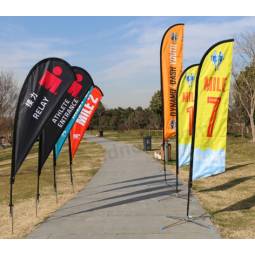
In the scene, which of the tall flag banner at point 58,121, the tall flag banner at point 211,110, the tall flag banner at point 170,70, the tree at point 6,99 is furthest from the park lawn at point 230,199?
the tree at point 6,99

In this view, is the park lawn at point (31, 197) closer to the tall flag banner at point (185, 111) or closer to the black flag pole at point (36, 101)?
the black flag pole at point (36, 101)

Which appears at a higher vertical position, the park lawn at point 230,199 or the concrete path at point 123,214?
the park lawn at point 230,199

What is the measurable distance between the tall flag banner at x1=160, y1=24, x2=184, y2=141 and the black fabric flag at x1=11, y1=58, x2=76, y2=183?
4.07 meters

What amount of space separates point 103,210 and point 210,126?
138 inches

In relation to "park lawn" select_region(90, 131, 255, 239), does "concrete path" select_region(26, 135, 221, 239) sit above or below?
below

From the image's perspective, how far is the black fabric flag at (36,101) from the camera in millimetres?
4934

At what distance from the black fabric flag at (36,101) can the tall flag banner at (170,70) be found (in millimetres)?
4069

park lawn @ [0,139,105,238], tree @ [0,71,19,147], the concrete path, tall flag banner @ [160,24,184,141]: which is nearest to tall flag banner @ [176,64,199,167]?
tall flag banner @ [160,24,184,141]

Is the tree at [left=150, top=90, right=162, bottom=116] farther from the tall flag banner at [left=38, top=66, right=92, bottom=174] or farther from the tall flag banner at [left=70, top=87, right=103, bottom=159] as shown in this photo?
the tall flag banner at [left=38, top=66, right=92, bottom=174]

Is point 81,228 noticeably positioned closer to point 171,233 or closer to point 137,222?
point 137,222

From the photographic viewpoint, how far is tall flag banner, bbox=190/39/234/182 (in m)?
5.23

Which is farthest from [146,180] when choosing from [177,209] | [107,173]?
[177,209]

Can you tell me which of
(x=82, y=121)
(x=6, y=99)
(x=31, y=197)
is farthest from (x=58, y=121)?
(x=6, y=99)

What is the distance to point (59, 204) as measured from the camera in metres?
6.96
